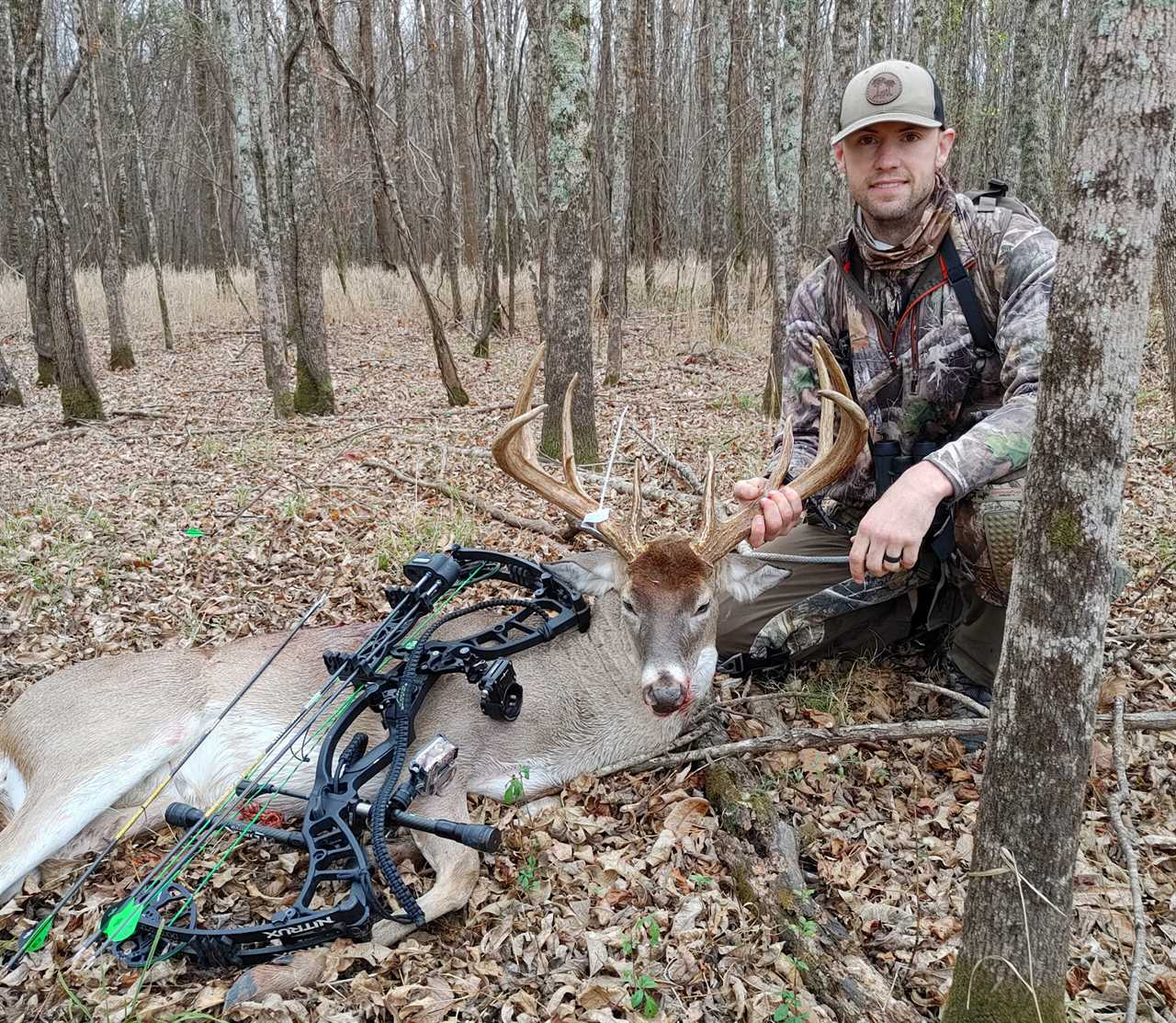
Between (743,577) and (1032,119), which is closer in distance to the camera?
(743,577)

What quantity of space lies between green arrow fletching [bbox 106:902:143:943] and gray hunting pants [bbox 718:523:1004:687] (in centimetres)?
237

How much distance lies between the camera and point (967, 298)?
11.1 feet

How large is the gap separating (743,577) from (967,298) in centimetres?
133

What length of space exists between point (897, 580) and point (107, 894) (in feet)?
10.3

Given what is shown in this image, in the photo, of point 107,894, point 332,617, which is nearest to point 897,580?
point 332,617

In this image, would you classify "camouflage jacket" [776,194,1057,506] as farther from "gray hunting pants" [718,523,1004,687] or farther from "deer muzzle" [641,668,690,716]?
"deer muzzle" [641,668,690,716]

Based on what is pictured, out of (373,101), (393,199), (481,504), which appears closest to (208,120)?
(373,101)

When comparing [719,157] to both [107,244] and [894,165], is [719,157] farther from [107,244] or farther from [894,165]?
[894,165]

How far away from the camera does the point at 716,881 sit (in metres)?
2.82

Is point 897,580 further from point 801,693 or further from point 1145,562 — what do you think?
point 1145,562

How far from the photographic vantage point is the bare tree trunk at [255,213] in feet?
28.1

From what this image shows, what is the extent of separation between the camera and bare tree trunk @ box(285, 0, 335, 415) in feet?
27.3

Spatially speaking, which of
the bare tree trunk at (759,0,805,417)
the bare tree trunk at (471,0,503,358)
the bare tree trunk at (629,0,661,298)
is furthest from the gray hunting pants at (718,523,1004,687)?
the bare tree trunk at (629,0,661,298)

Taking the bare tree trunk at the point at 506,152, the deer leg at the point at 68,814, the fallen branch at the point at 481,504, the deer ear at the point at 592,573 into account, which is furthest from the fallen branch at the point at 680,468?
the bare tree trunk at the point at 506,152
